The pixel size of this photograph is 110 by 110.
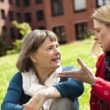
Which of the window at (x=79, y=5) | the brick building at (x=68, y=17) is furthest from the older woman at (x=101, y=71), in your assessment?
the window at (x=79, y=5)

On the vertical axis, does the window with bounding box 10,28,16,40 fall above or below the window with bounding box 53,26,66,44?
below

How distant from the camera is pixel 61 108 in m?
4.25

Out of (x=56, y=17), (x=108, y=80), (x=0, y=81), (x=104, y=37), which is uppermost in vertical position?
(x=104, y=37)

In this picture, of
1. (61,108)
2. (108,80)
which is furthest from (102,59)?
(61,108)

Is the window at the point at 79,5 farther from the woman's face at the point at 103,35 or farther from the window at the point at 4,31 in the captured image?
the woman's face at the point at 103,35

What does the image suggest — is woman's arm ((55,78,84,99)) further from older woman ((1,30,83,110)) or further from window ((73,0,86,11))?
window ((73,0,86,11))

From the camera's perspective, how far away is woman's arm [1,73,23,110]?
451 centimetres

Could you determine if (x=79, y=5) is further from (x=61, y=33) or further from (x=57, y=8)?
Answer: (x=61, y=33)

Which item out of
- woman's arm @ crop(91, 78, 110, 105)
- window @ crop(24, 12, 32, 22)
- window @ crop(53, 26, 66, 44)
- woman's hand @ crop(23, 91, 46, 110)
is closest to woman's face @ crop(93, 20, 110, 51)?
woman's arm @ crop(91, 78, 110, 105)

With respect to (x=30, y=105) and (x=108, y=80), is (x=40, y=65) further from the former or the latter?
(x=108, y=80)

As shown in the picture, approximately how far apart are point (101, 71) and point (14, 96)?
3.15 feet

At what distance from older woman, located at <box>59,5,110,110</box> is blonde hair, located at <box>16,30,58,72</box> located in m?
0.57

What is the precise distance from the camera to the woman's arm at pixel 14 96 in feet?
14.8

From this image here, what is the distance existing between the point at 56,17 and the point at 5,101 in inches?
1587
